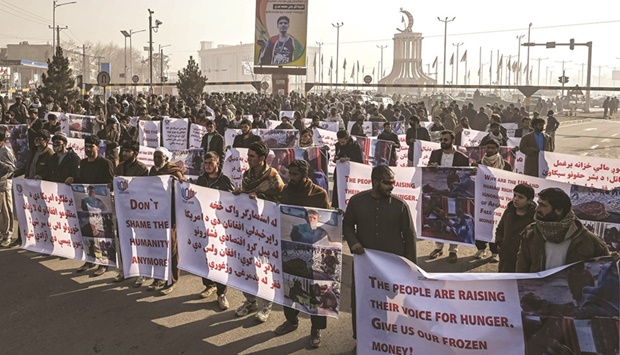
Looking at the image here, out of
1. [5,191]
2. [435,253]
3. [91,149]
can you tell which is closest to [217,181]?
[91,149]

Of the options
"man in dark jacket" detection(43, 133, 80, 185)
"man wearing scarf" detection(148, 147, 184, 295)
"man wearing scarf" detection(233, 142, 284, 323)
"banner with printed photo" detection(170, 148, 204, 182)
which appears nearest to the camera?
"man wearing scarf" detection(233, 142, 284, 323)

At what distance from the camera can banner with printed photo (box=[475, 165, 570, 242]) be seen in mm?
8242

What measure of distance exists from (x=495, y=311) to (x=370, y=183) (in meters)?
5.00

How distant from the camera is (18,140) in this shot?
13.2 m

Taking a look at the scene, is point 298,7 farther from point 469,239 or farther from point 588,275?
point 588,275

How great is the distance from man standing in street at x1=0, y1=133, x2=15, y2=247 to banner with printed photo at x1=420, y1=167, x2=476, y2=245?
19.9ft

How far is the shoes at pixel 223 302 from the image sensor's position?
22.6ft

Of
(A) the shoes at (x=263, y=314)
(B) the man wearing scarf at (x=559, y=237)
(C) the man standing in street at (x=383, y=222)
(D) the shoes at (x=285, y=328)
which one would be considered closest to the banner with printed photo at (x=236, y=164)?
(A) the shoes at (x=263, y=314)

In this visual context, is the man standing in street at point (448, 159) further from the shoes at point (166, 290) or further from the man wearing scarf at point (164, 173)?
the shoes at point (166, 290)

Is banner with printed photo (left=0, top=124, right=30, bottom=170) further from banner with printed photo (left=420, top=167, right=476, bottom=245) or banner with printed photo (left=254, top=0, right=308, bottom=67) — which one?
banner with printed photo (left=254, top=0, right=308, bottom=67)

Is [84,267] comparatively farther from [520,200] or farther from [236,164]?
[520,200]

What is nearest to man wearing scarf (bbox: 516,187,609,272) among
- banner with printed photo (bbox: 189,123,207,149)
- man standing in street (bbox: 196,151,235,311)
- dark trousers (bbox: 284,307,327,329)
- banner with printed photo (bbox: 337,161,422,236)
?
dark trousers (bbox: 284,307,327,329)

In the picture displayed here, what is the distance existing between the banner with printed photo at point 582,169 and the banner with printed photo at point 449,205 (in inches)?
94.6

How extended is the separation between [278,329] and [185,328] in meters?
0.96
